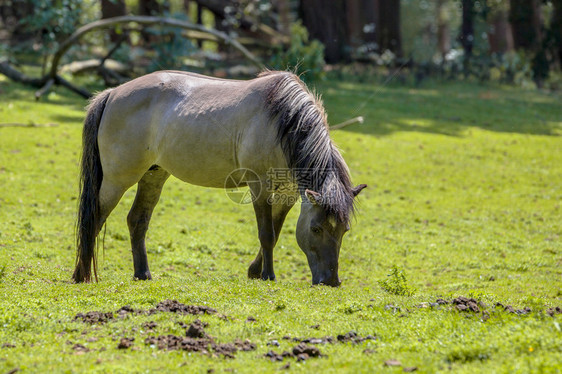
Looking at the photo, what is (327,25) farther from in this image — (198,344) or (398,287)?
(198,344)

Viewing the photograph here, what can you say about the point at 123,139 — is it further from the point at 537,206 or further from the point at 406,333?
the point at 537,206

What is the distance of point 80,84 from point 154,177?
12696 mm

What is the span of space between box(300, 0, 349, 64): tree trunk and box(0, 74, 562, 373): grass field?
14.2ft

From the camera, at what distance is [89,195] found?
27.2 ft

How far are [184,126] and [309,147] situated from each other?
69.0 inches

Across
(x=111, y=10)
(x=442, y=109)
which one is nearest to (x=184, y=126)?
(x=442, y=109)

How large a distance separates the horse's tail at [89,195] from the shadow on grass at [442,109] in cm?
968

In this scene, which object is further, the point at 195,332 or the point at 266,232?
the point at 266,232

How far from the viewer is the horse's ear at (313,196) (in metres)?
6.74

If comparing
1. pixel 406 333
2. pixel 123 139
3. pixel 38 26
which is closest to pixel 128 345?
pixel 406 333

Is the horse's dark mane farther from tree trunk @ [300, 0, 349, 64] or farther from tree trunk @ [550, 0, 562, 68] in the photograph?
tree trunk @ [550, 0, 562, 68]

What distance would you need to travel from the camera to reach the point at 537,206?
13.0m

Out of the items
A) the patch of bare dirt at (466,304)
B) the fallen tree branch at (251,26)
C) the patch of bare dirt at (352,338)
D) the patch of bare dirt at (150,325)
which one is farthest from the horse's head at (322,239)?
the fallen tree branch at (251,26)

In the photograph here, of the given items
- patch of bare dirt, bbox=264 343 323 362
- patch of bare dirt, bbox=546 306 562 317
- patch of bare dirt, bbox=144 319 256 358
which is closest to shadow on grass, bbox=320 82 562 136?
patch of bare dirt, bbox=546 306 562 317
